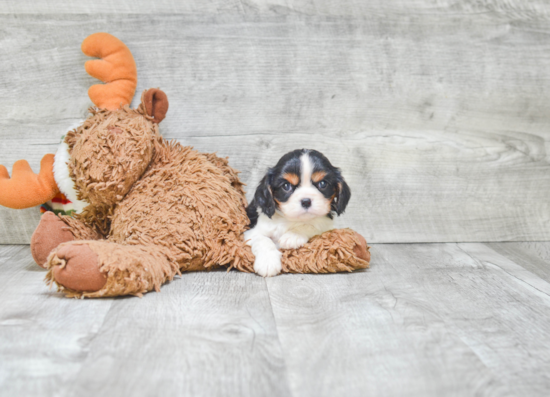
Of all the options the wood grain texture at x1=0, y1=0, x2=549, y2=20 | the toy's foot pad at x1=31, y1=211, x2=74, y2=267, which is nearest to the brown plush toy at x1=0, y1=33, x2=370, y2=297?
the toy's foot pad at x1=31, y1=211, x2=74, y2=267

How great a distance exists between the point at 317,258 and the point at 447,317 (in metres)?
0.55

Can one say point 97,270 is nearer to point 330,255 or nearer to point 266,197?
point 266,197

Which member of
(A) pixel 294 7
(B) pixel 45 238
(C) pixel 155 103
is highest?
(A) pixel 294 7

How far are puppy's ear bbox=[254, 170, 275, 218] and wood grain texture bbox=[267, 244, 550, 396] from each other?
0.27 metres

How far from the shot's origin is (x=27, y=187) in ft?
6.35

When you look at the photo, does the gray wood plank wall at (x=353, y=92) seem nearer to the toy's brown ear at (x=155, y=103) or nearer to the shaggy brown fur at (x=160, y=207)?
the toy's brown ear at (x=155, y=103)

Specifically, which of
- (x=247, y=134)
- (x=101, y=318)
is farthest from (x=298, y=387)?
(x=247, y=134)

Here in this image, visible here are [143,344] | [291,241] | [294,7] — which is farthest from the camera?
[294,7]

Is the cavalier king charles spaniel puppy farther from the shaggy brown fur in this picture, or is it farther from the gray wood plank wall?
the gray wood plank wall

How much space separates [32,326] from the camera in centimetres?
132

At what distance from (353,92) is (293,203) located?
0.80 meters

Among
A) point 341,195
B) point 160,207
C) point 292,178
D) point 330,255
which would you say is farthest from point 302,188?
point 160,207

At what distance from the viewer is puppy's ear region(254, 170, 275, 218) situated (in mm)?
1885

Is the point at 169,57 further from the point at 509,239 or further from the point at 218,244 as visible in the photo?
the point at 509,239
